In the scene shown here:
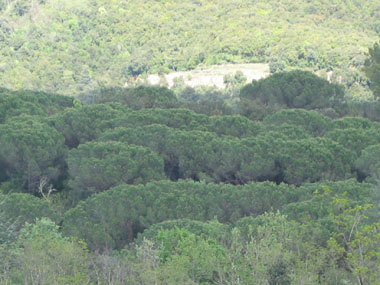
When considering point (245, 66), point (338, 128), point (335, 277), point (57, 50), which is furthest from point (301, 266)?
point (57, 50)

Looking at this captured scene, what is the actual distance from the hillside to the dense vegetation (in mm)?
49426

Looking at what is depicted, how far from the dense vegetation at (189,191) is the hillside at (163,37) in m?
49.4

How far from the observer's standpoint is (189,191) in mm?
27672

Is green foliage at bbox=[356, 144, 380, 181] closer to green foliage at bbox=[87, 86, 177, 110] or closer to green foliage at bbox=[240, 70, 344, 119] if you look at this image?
green foliage at bbox=[87, 86, 177, 110]

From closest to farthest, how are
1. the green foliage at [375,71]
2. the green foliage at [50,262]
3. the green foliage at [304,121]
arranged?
the green foliage at [50,262] < the green foliage at [304,121] < the green foliage at [375,71]

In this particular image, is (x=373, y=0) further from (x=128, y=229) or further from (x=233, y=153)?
(x=128, y=229)

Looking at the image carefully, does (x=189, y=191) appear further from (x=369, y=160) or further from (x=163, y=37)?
(x=163, y=37)

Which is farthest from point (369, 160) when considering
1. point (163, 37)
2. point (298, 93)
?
point (163, 37)

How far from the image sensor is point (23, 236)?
75.8 feet

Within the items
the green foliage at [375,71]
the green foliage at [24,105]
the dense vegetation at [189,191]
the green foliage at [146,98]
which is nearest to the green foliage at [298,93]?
the dense vegetation at [189,191]

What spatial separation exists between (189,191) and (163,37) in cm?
9070

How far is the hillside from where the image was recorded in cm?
10025

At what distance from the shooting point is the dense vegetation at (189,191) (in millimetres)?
19453

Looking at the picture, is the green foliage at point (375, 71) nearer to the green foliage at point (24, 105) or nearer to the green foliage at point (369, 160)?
the green foliage at point (369, 160)
